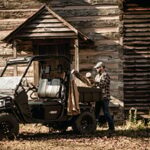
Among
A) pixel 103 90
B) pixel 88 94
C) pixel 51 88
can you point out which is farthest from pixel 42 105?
pixel 103 90

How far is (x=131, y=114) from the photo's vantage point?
52.2 feet

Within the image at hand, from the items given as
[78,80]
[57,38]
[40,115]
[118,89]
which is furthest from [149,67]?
[40,115]

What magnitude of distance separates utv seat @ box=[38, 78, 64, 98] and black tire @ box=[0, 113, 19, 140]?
1518 mm

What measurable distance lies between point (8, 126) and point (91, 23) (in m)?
6.81

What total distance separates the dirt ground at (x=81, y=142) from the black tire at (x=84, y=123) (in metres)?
0.20

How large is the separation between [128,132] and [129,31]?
192 inches

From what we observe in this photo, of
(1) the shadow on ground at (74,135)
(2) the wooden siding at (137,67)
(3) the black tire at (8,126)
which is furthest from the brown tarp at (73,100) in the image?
(2) the wooden siding at (137,67)

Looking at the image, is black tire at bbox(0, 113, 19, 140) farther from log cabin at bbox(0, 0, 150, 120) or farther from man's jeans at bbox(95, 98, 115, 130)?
log cabin at bbox(0, 0, 150, 120)

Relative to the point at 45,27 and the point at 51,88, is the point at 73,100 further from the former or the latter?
the point at 45,27

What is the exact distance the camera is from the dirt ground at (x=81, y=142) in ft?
31.0

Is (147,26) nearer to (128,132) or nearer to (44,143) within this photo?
(128,132)

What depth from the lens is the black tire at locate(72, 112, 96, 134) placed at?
1166cm

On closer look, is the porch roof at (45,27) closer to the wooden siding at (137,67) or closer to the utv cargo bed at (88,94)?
the wooden siding at (137,67)

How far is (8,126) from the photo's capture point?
10.3 metres
